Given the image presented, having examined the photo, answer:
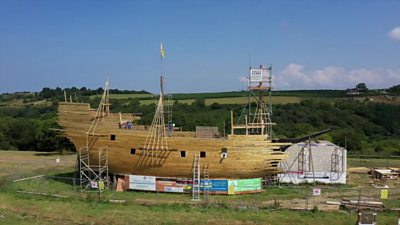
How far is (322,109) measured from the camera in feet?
270

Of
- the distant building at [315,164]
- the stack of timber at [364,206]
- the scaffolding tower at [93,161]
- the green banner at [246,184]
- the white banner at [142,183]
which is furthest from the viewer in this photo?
the distant building at [315,164]

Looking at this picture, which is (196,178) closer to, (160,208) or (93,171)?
(160,208)

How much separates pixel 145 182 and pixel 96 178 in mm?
4169

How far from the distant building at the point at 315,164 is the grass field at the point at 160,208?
212 centimetres

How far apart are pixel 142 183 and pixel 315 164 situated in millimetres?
14696

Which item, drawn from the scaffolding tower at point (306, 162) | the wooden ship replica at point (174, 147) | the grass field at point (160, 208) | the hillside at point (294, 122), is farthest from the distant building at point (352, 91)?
the wooden ship replica at point (174, 147)

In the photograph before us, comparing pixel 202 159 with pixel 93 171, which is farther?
pixel 93 171

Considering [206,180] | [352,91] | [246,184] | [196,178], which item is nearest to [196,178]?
[196,178]

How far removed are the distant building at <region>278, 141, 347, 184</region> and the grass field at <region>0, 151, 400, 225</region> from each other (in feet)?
6.95

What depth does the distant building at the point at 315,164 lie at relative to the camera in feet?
113

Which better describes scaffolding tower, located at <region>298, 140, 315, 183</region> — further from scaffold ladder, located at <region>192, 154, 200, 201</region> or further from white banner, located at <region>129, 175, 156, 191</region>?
white banner, located at <region>129, 175, 156, 191</region>

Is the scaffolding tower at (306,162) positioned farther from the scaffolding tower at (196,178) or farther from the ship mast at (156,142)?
the ship mast at (156,142)

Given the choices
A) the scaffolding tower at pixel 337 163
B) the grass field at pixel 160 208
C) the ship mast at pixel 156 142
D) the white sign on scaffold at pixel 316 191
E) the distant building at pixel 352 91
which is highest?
the distant building at pixel 352 91

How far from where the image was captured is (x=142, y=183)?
101 ft
